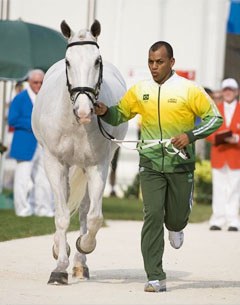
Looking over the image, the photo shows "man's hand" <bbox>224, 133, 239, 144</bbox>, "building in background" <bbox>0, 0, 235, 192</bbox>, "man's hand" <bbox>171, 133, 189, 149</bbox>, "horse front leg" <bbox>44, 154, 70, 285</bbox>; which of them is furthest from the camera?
"building in background" <bbox>0, 0, 235, 192</bbox>

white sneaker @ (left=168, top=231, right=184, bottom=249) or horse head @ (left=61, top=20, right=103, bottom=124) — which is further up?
horse head @ (left=61, top=20, right=103, bottom=124)

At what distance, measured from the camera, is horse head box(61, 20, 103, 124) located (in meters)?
9.73

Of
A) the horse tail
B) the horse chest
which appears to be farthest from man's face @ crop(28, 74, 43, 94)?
the horse chest

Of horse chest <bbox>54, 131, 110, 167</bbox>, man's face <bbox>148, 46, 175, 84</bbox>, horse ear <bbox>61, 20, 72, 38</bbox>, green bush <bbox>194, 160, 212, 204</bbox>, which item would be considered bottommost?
green bush <bbox>194, 160, 212, 204</bbox>

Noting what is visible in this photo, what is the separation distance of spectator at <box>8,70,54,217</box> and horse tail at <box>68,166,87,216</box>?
19.3 ft

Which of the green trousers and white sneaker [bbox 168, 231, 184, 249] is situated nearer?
the green trousers

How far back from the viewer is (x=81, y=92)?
386 inches

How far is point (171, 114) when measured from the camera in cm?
990

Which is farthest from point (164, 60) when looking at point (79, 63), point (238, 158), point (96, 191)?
point (238, 158)

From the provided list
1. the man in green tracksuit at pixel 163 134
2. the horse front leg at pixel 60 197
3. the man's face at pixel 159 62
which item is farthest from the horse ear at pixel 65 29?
the horse front leg at pixel 60 197

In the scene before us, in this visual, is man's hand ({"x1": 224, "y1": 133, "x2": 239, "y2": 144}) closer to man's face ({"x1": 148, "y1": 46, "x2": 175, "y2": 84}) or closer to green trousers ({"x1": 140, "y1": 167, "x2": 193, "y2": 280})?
green trousers ({"x1": 140, "y1": 167, "x2": 193, "y2": 280})

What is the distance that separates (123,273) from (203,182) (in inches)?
458

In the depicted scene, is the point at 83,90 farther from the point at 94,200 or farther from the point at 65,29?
the point at 94,200

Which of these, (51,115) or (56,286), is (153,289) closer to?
(56,286)
